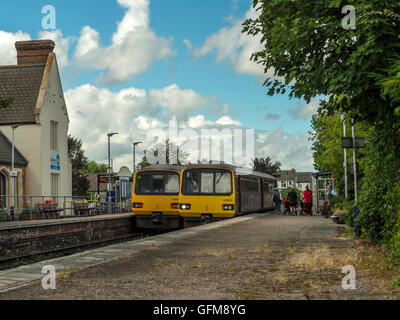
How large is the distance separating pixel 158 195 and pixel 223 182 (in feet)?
10.9

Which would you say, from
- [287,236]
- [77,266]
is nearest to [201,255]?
[77,266]

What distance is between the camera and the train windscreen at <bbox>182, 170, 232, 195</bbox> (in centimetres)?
2389

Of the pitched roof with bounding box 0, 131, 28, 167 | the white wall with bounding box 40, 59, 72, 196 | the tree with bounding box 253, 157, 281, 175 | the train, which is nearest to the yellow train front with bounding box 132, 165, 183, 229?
the train

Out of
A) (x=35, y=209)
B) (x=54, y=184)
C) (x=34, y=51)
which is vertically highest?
(x=34, y=51)

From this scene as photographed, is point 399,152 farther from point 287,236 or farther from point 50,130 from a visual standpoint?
point 50,130

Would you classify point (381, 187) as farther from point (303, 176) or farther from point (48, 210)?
point (303, 176)

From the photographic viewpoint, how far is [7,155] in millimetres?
33188

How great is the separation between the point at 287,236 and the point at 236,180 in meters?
9.96

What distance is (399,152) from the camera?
338 inches

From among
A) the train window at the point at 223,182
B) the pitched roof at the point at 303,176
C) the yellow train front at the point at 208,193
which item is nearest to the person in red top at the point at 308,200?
the yellow train front at the point at 208,193

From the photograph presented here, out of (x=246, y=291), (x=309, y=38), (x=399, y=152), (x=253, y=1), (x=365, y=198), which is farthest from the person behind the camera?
(x=365, y=198)

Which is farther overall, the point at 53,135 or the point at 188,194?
the point at 53,135

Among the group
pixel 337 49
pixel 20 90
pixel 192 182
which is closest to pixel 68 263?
pixel 337 49

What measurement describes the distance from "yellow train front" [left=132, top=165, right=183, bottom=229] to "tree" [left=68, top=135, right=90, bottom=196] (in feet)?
134
